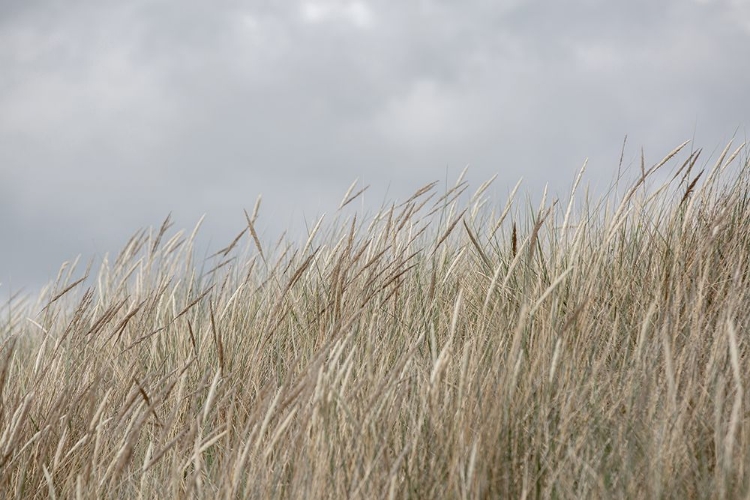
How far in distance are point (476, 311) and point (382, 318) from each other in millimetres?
353

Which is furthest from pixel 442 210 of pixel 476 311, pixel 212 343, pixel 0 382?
pixel 0 382

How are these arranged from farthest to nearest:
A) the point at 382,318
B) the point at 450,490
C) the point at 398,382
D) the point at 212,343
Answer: the point at 212,343 → the point at 382,318 → the point at 398,382 → the point at 450,490

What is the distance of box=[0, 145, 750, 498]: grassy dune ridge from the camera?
5.19ft

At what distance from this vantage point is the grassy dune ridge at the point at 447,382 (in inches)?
62.3

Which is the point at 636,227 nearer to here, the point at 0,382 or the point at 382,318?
the point at 382,318

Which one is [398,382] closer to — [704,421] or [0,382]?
[704,421]

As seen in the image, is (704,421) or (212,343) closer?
(704,421)

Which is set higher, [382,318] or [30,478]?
[382,318]

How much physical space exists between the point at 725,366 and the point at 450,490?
863 mm

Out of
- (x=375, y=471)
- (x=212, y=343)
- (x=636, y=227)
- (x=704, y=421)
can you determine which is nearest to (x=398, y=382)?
(x=375, y=471)

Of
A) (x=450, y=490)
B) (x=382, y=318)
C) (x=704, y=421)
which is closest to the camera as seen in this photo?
(x=450, y=490)

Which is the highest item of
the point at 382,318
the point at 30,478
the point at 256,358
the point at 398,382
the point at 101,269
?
the point at 101,269

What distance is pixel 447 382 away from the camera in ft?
6.14

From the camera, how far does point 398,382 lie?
1895mm
